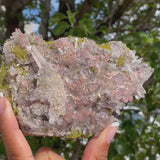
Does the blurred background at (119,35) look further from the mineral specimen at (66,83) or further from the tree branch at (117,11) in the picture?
the mineral specimen at (66,83)

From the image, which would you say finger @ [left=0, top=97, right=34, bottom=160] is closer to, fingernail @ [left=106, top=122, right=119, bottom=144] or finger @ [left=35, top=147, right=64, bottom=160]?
finger @ [left=35, top=147, right=64, bottom=160]

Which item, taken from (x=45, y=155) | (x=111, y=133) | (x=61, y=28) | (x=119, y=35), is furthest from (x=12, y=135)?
(x=119, y=35)

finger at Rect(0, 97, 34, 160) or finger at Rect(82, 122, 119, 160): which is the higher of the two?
finger at Rect(0, 97, 34, 160)

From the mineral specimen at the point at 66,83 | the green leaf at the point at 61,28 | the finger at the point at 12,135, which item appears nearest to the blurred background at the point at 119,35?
the green leaf at the point at 61,28

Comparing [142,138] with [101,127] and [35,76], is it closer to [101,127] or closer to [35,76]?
[101,127]

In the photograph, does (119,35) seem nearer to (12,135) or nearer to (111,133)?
(111,133)

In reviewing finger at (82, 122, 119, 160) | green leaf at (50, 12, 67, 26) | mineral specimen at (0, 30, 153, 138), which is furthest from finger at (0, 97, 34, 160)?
green leaf at (50, 12, 67, 26)

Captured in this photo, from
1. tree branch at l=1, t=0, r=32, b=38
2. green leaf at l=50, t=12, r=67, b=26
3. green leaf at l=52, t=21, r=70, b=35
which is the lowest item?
green leaf at l=52, t=21, r=70, b=35

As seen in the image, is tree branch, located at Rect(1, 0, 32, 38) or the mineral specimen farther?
tree branch, located at Rect(1, 0, 32, 38)
